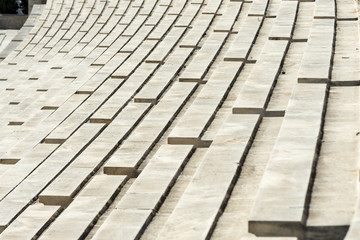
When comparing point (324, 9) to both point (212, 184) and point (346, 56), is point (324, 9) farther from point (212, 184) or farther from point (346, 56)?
point (212, 184)

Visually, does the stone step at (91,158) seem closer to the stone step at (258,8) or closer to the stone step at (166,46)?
the stone step at (166,46)

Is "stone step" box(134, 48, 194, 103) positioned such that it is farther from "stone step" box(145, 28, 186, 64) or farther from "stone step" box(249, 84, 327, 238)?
"stone step" box(249, 84, 327, 238)

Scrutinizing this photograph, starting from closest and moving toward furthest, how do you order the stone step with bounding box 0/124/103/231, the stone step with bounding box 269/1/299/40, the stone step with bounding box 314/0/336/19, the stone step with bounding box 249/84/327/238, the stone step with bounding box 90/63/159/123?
the stone step with bounding box 249/84/327/238, the stone step with bounding box 0/124/103/231, the stone step with bounding box 90/63/159/123, the stone step with bounding box 269/1/299/40, the stone step with bounding box 314/0/336/19

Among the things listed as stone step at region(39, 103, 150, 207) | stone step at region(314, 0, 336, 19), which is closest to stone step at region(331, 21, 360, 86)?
stone step at region(314, 0, 336, 19)

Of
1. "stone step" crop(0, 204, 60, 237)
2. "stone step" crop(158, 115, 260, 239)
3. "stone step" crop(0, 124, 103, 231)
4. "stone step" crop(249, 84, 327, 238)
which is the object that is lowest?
"stone step" crop(0, 124, 103, 231)

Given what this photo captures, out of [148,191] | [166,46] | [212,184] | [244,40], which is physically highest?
[212,184]

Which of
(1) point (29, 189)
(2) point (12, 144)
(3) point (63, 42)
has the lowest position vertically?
(3) point (63, 42)

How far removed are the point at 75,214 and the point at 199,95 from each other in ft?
7.44

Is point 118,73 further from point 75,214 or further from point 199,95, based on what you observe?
point 75,214

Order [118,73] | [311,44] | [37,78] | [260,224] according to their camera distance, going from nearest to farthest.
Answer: [260,224], [311,44], [118,73], [37,78]

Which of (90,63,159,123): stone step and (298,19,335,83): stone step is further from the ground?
(298,19,335,83): stone step

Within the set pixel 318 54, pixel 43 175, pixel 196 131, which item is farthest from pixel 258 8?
pixel 43 175

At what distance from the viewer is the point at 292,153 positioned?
4.60 meters

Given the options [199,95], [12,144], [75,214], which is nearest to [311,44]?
[199,95]
